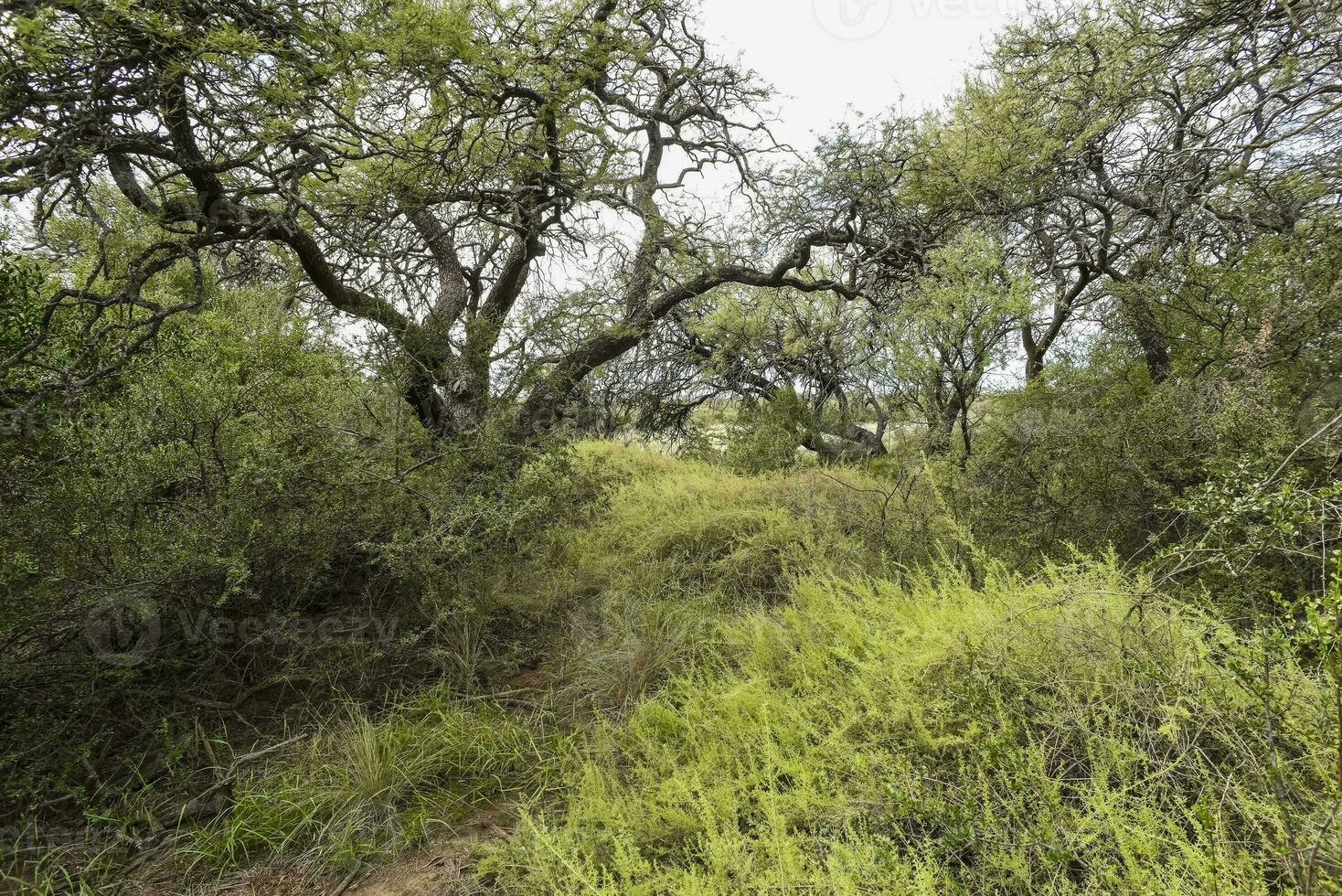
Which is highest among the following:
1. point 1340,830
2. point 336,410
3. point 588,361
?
point 588,361

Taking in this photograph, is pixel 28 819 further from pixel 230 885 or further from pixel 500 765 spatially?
pixel 500 765

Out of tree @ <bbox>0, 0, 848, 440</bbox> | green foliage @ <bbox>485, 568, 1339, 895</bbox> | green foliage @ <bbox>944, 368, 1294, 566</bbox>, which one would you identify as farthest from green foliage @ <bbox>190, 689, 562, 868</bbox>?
green foliage @ <bbox>944, 368, 1294, 566</bbox>

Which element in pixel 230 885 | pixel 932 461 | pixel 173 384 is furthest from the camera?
pixel 932 461

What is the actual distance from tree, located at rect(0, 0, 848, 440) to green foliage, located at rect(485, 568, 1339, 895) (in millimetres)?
2813

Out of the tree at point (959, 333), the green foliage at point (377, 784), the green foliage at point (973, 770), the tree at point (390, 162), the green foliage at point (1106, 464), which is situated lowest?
the green foliage at point (377, 784)

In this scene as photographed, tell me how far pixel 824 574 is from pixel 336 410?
11.4 feet

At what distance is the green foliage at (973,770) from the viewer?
154cm

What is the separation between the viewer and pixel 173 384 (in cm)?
287

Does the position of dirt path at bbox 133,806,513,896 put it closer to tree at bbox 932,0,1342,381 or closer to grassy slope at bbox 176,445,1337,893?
grassy slope at bbox 176,445,1337,893

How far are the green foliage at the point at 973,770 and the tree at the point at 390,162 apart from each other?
281 centimetres

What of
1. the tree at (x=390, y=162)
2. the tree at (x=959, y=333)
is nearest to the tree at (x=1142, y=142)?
the tree at (x=959, y=333)

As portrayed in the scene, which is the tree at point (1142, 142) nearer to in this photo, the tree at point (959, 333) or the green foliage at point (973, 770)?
the tree at point (959, 333)

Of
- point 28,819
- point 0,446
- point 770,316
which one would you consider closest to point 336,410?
point 0,446

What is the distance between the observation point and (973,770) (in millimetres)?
1980
